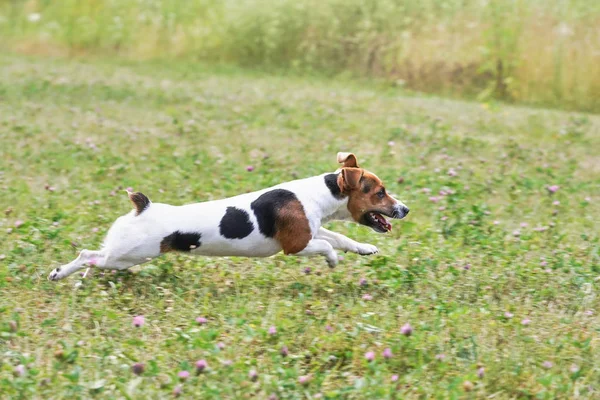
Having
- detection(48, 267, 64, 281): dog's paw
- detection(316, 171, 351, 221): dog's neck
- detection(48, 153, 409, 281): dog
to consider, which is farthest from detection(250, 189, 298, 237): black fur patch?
detection(48, 267, 64, 281): dog's paw

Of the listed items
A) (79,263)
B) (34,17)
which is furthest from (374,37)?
(79,263)

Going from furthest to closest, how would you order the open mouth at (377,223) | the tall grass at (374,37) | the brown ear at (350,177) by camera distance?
the tall grass at (374,37) < the open mouth at (377,223) < the brown ear at (350,177)

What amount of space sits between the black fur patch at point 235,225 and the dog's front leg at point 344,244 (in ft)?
2.01

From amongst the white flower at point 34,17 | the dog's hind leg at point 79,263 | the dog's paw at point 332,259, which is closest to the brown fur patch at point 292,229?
Answer: the dog's paw at point 332,259

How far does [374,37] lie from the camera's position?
15.2 m

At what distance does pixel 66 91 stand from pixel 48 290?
8.12 m

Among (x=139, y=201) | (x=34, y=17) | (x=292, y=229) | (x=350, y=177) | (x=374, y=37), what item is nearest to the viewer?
(x=139, y=201)

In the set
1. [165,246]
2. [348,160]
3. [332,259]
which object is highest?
[348,160]

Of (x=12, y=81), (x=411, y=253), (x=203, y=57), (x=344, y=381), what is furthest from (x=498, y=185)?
(x=203, y=57)

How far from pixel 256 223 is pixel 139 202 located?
75 cm

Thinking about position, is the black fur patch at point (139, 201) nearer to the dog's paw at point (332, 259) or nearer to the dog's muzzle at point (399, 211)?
the dog's paw at point (332, 259)

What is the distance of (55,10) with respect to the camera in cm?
1830

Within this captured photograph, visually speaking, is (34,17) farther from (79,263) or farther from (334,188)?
(334,188)

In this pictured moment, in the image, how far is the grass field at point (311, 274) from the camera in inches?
163
